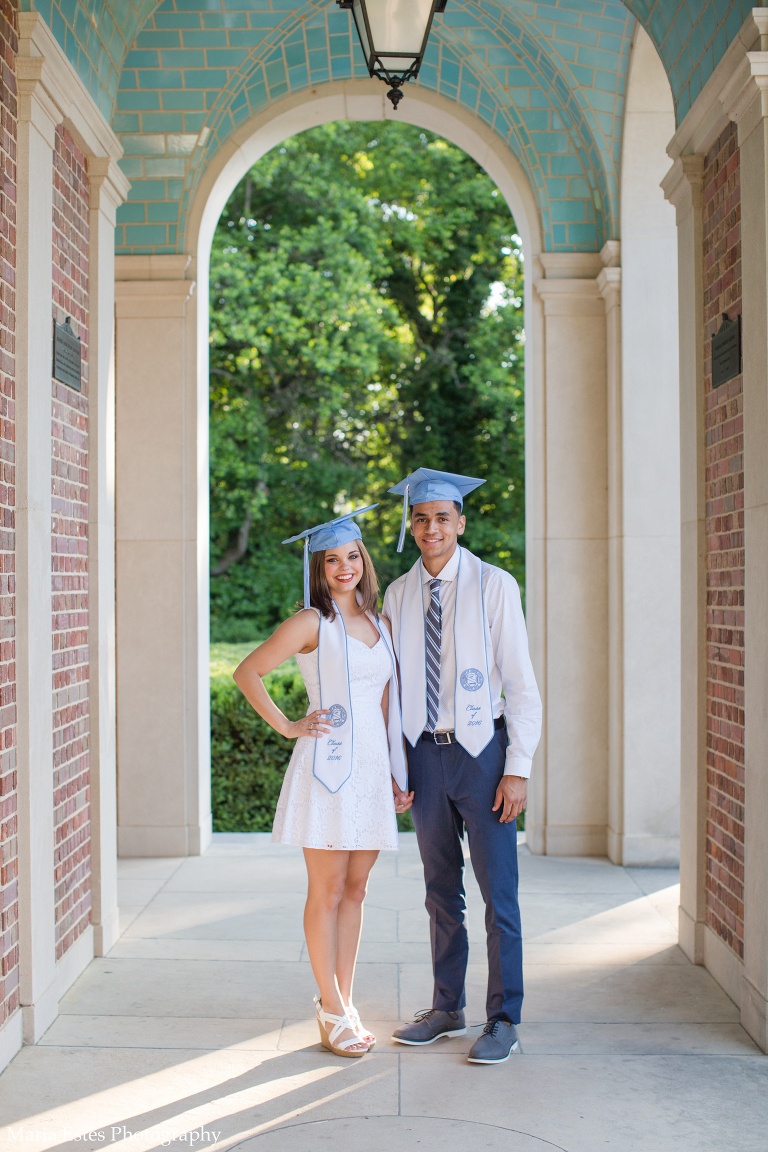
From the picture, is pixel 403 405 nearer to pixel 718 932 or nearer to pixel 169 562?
pixel 169 562

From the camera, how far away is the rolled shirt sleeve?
11.3 feet

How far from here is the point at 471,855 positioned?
3.50 meters

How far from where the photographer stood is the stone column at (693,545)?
429cm

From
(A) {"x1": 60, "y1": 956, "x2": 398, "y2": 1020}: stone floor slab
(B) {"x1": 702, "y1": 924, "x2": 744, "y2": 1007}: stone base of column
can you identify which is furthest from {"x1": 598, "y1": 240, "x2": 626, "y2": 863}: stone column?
(A) {"x1": 60, "y1": 956, "x2": 398, "y2": 1020}: stone floor slab

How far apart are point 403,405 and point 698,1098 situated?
1352 cm

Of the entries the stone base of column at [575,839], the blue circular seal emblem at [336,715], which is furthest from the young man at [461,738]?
the stone base of column at [575,839]

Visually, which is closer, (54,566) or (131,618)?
(54,566)

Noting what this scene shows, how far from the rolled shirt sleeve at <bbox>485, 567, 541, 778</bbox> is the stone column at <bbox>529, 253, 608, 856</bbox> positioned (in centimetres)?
283

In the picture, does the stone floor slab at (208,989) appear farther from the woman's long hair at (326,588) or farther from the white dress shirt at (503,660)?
the woman's long hair at (326,588)

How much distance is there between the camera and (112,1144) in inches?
115

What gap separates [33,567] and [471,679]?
1618mm

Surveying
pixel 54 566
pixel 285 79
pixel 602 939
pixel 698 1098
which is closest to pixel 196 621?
pixel 54 566

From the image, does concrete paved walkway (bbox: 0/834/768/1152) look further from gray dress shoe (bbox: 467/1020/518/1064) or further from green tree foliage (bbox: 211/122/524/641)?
green tree foliage (bbox: 211/122/524/641)

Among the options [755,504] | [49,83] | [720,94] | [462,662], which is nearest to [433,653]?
[462,662]
